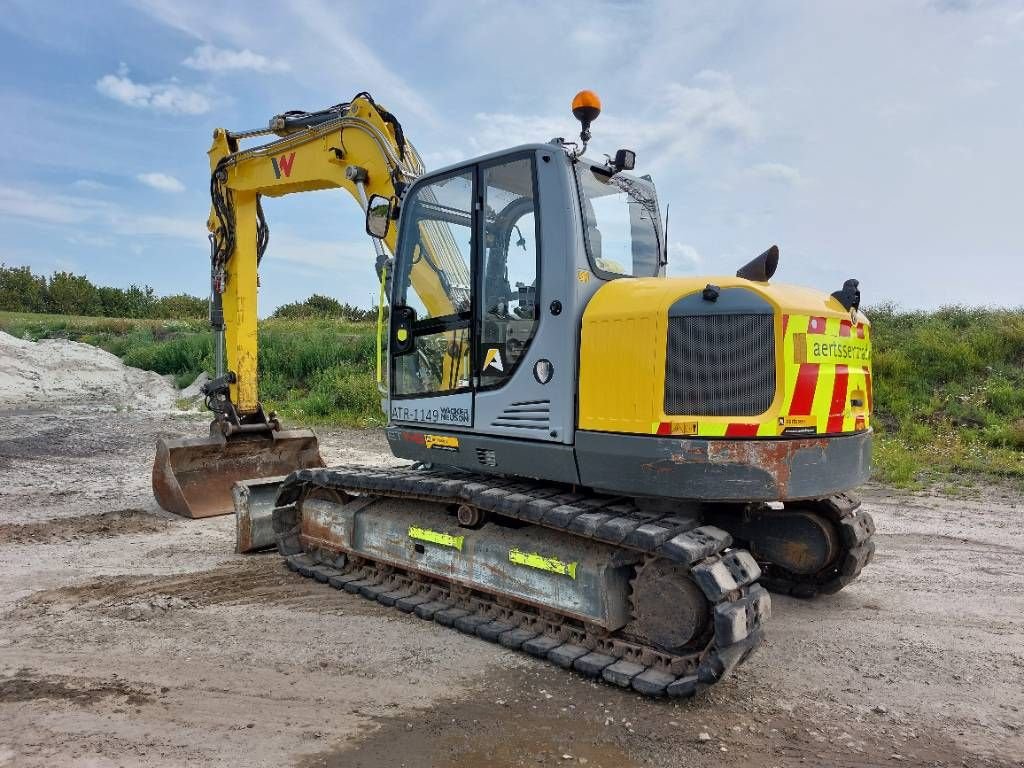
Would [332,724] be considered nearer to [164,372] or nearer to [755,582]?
[755,582]

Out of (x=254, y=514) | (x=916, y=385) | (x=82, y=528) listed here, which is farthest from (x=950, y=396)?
(x=82, y=528)

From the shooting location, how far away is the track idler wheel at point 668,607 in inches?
150

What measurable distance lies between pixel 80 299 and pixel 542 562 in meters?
55.8

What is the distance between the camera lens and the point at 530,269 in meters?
4.57

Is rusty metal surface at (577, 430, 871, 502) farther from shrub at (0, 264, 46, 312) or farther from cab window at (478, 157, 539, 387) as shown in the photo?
shrub at (0, 264, 46, 312)

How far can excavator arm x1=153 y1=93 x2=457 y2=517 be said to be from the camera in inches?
277

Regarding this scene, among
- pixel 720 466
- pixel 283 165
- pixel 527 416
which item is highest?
→ pixel 283 165

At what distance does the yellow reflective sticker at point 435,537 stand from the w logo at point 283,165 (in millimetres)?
3758

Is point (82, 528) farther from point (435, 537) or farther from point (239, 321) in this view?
point (435, 537)

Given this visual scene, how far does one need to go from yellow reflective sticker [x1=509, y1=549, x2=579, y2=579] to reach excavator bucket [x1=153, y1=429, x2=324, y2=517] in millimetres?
4160

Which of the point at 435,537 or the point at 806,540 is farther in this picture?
the point at 806,540

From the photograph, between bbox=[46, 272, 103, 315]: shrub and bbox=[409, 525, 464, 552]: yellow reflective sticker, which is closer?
bbox=[409, 525, 464, 552]: yellow reflective sticker

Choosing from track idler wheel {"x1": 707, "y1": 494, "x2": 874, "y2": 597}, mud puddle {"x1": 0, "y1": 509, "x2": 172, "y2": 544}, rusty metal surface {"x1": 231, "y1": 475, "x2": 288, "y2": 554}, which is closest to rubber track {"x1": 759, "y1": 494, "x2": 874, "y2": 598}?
track idler wheel {"x1": 707, "y1": 494, "x2": 874, "y2": 597}

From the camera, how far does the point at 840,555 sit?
510 centimetres
